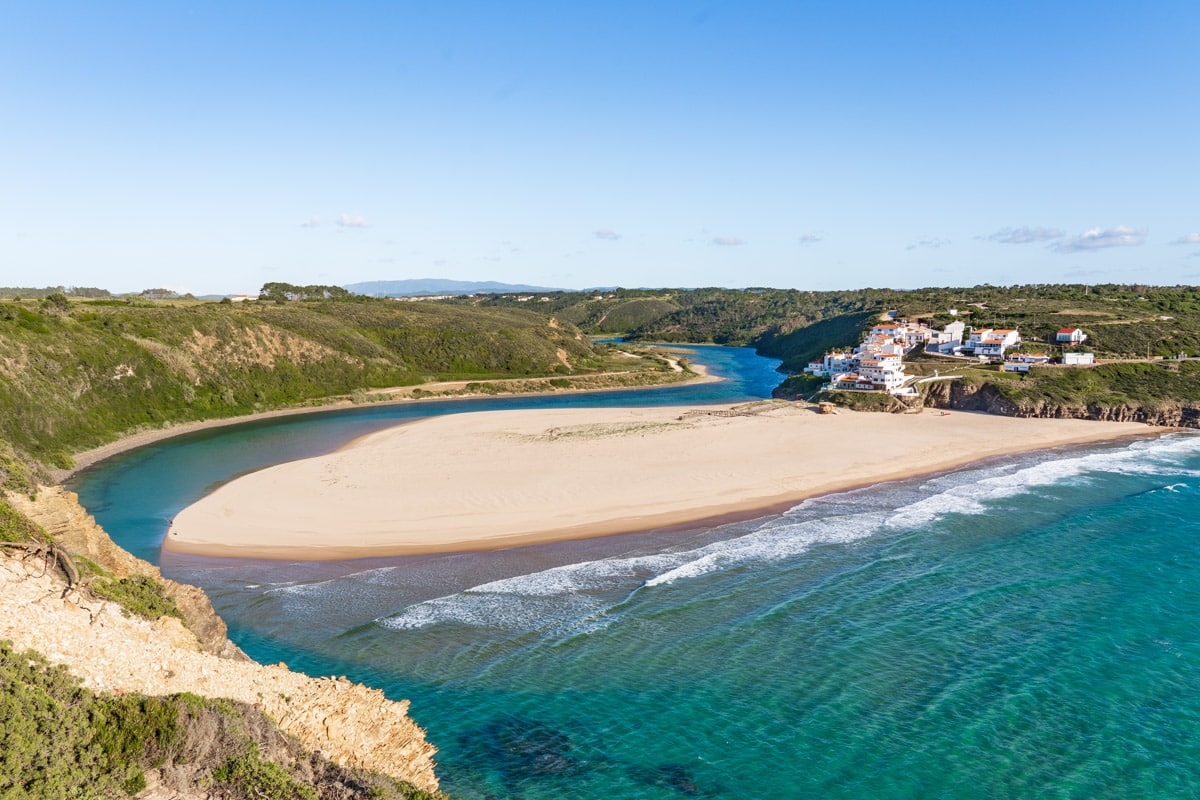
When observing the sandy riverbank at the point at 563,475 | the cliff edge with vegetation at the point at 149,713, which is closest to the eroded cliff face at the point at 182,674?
the cliff edge with vegetation at the point at 149,713

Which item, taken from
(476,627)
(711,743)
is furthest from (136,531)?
(711,743)

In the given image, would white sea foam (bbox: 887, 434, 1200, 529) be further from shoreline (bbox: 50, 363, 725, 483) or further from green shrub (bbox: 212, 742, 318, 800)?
shoreline (bbox: 50, 363, 725, 483)

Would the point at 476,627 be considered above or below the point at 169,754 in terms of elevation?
below

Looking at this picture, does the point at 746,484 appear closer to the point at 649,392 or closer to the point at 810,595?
the point at 810,595

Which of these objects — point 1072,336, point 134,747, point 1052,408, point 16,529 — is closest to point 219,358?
point 16,529

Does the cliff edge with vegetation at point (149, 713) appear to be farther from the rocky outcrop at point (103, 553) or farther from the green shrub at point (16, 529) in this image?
the rocky outcrop at point (103, 553)

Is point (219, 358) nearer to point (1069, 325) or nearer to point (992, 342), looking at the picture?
point (992, 342)
